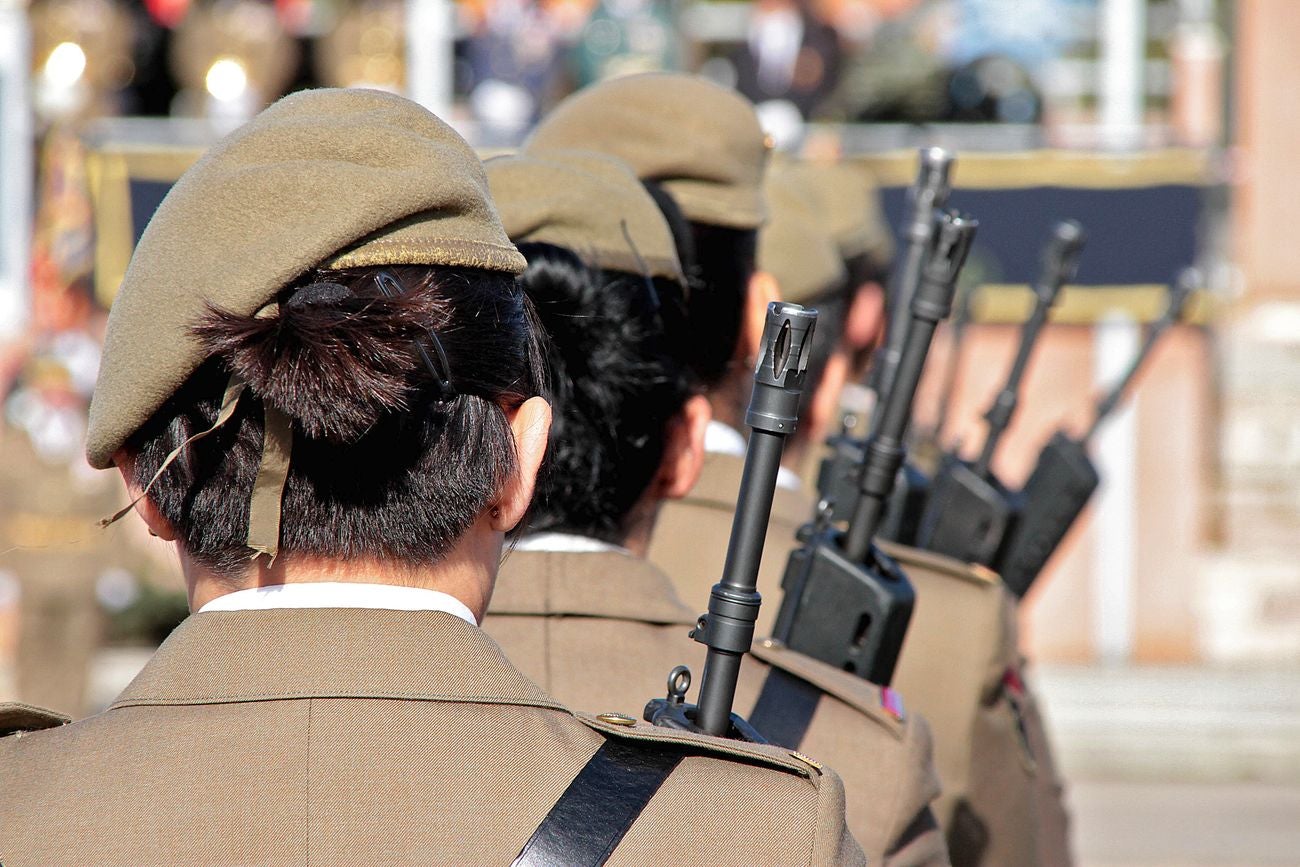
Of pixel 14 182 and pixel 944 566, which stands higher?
pixel 944 566

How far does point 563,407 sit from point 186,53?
8416 millimetres

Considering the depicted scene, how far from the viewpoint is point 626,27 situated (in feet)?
30.3

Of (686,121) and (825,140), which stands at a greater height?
(686,121)

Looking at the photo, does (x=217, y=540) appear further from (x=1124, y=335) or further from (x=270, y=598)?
(x=1124, y=335)

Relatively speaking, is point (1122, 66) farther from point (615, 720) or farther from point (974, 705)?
point (615, 720)

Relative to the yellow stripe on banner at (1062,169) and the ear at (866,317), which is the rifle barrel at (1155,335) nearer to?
the ear at (866,317)

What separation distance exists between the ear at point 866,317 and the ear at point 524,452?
247 cm

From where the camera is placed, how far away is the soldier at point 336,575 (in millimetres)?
1140

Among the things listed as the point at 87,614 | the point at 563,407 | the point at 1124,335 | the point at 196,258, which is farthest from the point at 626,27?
the point at 196,258

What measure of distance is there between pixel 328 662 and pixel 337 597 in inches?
2.3

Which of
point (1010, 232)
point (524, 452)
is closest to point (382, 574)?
point (524, 452)

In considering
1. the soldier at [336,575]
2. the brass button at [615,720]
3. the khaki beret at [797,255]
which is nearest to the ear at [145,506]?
the soldier at [336,575]

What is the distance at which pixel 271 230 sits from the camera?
1.19 m

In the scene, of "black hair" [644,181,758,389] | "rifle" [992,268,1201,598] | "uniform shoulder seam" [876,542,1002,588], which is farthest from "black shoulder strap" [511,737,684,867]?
"rifle" [992,268,1201,598]
